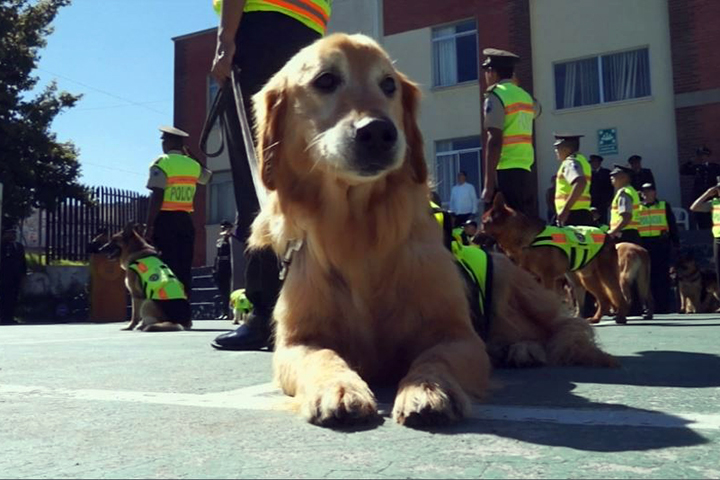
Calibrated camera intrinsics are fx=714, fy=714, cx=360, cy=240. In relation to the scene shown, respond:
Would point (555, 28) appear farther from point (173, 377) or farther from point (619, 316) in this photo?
point (173, 377)

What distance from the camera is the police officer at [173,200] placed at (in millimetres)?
8172

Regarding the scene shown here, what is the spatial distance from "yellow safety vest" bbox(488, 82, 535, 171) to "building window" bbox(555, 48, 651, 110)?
1161cm

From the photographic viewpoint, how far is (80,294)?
16.2m

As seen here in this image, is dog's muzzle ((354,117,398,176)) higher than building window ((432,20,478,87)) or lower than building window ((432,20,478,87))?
lower

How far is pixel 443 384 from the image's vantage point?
190cm

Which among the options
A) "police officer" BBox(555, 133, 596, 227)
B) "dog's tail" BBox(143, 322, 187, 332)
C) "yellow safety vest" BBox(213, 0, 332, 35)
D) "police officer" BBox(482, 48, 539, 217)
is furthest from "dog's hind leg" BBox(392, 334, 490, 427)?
"dog's tail" BBox(143, 322, 187, 332)

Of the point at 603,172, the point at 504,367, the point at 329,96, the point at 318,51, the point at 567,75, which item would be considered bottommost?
the point at 504,367

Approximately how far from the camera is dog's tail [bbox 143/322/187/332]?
833 cm

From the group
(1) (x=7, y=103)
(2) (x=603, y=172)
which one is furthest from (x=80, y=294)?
(2) (x=603, y=172)

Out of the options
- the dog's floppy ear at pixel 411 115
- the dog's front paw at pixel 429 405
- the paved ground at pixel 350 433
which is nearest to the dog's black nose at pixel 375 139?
the dog's floppy ear at pixel 411 115

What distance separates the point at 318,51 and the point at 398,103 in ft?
1.33

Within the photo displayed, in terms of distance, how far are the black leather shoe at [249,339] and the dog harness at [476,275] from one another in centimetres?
129

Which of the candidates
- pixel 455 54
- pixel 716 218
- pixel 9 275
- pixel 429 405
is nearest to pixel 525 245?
pixel 716 218

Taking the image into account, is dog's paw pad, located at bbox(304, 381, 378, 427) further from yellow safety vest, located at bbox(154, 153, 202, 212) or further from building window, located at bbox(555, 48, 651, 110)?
building window, located at bbox(555, 48, 651, 110)
